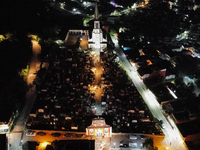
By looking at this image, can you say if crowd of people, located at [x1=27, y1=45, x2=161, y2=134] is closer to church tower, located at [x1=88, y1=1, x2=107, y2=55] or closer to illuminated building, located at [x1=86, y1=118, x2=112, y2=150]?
illuminated building, located at [x1=86, y1=118, x2=112, y2=150]

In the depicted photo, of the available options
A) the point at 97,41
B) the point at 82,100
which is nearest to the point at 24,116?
the point at 82,100

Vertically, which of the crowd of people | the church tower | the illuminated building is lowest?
the illuminated building

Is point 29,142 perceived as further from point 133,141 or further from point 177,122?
point 177,122

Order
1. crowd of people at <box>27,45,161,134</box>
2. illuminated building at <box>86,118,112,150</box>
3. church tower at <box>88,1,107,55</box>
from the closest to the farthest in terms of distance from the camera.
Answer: illuminated building at <box>86,118,112,150</box> → crowd of people at <box>27,45,161,134</box> → church tower at <box>88,1,107,55</box>

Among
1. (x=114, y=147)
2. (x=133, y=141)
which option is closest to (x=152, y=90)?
(x=133, y=141)

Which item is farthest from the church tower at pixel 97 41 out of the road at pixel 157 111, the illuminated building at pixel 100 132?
the illuminated building at pixel 100 132

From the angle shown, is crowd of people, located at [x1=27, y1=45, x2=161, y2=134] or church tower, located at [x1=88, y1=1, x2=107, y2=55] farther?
church tower, located at [x1=88, y1=1, x2=107, y2=55]

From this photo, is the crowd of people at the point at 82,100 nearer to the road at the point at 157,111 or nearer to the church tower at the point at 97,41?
the road at the point at 157,111

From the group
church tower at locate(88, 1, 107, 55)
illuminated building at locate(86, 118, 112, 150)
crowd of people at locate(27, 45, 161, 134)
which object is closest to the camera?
illuminated building at locate(86, 118, 112, 150)

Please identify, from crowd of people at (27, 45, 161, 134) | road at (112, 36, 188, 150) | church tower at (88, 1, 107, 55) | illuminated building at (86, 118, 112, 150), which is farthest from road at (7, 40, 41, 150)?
road at (112, 36, 188, 150)

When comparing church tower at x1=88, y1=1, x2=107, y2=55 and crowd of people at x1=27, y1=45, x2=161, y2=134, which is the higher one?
church tower at x1=88, y1=1, x2=107, y2=55
